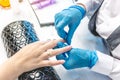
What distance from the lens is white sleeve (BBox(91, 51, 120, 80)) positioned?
0.77m

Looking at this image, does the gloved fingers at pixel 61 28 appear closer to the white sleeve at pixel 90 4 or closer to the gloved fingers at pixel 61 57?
the gloved fingers at pixel 61 57

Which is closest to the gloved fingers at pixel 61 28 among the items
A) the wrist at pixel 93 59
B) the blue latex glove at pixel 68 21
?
the blue latex glove at pixel 68 21

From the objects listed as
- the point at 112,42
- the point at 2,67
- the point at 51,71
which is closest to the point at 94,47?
the point at 112,42

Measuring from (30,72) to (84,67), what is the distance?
0.67 ft

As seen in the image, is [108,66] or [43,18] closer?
[108,66]

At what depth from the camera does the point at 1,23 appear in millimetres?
964

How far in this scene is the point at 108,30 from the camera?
0.79 metres

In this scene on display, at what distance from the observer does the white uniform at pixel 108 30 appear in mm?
772

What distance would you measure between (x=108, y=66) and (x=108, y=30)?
0.12 metres

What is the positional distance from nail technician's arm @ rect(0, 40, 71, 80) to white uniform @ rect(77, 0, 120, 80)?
0.13 m

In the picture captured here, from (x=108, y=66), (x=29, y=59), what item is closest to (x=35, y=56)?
(x=29, y=59)

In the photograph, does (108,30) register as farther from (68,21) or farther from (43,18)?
(43,18)

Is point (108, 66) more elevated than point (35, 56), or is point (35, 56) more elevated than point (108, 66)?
point (35, 56)

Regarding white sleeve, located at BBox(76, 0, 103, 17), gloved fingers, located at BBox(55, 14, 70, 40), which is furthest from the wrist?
white sleeve, located at BBox(76, 0, 103, 17)
